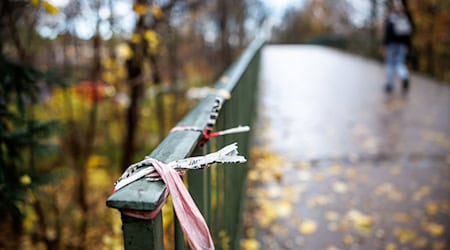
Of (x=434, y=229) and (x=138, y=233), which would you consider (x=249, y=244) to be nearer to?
(x=434, y=229)

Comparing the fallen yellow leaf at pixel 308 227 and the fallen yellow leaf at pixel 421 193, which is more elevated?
the fallen yellow leaf at pixel 421 193

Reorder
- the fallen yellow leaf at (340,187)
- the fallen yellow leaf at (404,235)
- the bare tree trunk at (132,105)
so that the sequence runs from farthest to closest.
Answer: the bare tree trunk at (132,105)
the fallen yellow leaf at (340,187)
the fallen yellow leaf at (404,235)

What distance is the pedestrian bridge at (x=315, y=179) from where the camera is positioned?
153 cm

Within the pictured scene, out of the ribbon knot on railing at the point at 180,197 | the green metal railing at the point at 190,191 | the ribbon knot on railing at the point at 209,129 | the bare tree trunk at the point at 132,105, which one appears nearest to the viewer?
the green metal railing at the point at 190,191

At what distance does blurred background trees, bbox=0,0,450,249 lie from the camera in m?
3.23

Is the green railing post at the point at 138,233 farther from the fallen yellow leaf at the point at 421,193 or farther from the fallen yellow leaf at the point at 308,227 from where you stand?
the fallen yellow leaf at the point at 421,193

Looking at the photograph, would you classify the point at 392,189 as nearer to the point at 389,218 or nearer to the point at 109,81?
the point at 389,218

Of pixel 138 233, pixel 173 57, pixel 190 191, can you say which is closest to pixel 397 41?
pixel 173 57

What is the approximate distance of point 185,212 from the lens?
3.37 feet

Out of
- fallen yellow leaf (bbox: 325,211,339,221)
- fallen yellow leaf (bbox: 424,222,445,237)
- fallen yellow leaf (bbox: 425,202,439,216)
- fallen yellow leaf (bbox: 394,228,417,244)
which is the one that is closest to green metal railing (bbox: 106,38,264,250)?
fallen yellow leaf (bbox: 325,211,339,221)

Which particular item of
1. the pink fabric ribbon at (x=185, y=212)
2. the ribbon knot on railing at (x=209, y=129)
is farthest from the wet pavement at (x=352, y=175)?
the pink fabric ribbon at (x=185, y=212)

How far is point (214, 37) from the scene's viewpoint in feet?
46.9

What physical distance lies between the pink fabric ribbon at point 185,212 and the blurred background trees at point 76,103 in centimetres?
199

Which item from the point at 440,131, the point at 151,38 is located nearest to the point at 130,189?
the point at 151,38
